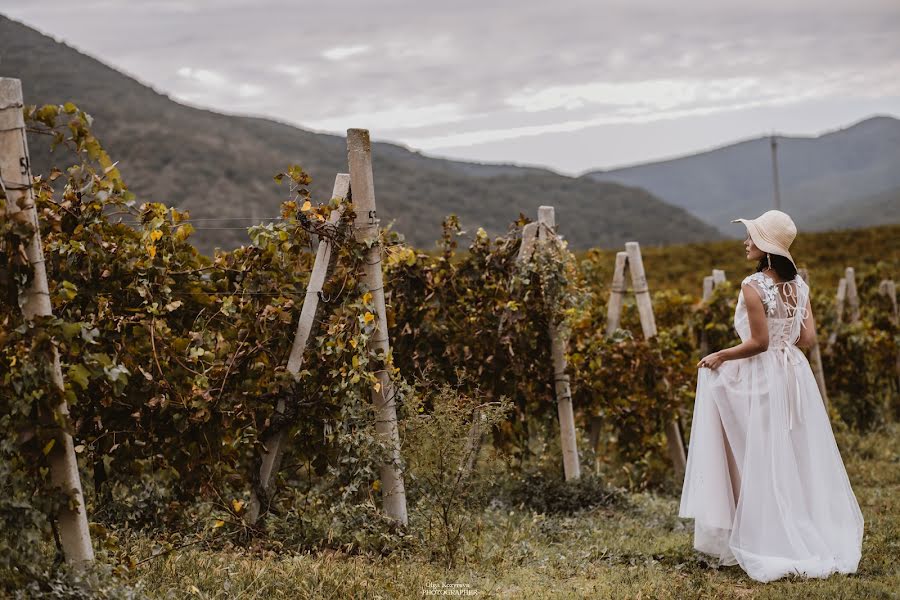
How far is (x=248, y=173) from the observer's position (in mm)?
102312

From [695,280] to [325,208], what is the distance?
28983 mm

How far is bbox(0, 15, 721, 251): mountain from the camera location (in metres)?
86.6

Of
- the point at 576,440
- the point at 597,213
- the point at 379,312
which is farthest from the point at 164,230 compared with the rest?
the point at 597,213

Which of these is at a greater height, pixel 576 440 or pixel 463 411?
pixel 463 411

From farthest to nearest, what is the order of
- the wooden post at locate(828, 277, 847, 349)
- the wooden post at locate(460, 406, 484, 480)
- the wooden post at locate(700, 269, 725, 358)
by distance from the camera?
the wooden post at locate(828, 277, 847, 349) < the wooden post at locate(700, 269, 725, 358) < the wooden post at locate(460, 406, 484, 480)

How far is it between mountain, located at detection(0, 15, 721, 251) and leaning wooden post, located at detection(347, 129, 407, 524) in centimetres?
6006

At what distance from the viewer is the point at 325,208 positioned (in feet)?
18.1

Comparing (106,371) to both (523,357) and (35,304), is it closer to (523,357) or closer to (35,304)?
(35,304)

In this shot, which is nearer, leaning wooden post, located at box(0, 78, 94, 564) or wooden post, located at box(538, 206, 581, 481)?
leaning wooden post, located at box(0, 78, 94, 564)

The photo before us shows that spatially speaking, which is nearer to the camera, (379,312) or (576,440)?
(379,312)

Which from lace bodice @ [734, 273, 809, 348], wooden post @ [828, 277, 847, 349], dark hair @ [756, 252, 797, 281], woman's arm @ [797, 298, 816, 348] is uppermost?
dark hair @ [756, 252, 797, 281]

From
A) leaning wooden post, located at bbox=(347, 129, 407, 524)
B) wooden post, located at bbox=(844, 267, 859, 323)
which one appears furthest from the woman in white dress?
wooden post, located at bbox=(844, 267, 859, 323)

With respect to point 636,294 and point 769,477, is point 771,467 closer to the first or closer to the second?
point 769,477

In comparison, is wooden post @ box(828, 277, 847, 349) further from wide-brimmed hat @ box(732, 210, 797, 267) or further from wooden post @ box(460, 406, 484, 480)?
wooden post @ box(460, 406, 484, 480)
